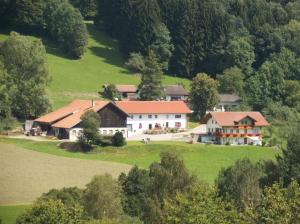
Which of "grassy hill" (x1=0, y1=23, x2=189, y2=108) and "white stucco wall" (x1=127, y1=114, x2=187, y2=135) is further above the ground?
"grassy hill" (x1=0, y1=23, x2=189, y2=108)

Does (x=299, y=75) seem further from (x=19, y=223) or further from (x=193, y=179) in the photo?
(x=19, y=223)

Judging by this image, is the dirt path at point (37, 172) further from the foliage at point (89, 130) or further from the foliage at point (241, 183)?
the foliage at point (241, 183)

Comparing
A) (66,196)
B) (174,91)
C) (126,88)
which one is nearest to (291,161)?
(66,196)

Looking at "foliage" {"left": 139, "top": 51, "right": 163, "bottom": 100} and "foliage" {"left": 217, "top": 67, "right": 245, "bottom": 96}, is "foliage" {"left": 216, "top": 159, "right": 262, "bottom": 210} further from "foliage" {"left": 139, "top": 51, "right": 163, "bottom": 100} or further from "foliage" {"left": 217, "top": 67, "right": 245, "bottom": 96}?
"foliage" {"left": 217, "top": 67, "right": 245, "bottom": 96}

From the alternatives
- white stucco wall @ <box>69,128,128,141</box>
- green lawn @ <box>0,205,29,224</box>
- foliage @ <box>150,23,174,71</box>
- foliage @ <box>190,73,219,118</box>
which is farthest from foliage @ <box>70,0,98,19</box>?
green lawn @ <box>0,205,29,224</box>

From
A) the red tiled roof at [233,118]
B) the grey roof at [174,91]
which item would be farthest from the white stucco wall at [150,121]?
the grey roof at [174,91]

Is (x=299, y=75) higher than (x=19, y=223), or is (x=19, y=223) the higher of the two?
(x=299, y=75)

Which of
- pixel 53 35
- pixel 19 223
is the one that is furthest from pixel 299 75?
pixel 19 223
